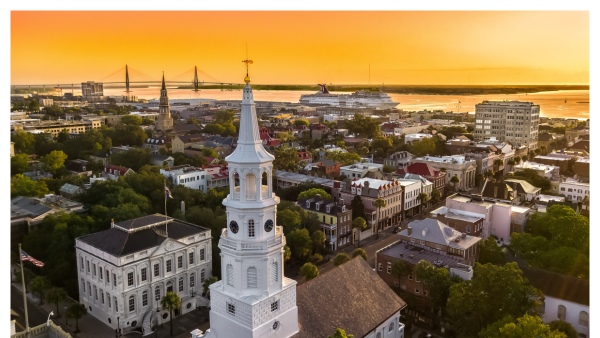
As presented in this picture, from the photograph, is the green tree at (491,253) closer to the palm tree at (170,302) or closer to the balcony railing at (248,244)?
the balcony railing at (248,244)

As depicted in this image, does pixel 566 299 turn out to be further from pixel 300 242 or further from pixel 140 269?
pixel 140 269

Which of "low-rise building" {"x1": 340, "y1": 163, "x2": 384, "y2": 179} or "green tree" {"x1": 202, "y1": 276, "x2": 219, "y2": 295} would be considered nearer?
"green tree" {"x1": 202, "y1": 276, "x2": 219, "y2": 295}

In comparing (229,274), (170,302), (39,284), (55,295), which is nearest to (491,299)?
(229,274)

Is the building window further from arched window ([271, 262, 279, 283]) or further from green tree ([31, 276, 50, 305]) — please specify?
green tree ([31, 276, 50, 305])

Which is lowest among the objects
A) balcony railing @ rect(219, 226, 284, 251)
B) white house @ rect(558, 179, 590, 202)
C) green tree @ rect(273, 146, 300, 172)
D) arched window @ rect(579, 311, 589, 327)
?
arched window @ rect(579, 311, 589, 327)

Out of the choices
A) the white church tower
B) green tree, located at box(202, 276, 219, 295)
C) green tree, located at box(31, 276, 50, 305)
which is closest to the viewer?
the white church tower

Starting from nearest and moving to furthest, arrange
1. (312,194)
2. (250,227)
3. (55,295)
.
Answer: (250,227), (55,295), (312,194)

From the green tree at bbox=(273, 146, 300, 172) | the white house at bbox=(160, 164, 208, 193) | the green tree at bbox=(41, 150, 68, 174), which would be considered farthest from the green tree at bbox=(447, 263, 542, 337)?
the green tree at bbox=(41, 150, 68, 174)
